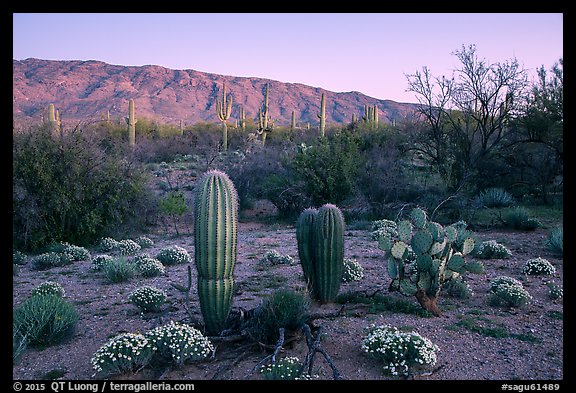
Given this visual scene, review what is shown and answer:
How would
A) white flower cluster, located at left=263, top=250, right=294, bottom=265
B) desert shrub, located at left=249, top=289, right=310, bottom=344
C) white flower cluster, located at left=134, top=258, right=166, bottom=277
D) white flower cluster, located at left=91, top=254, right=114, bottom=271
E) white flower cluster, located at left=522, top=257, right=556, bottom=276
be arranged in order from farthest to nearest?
white flower cluster, located at left=263, top=250, right=294, bottom=265 → white flower cluster, located at left=91, top=254, right=114, bottom=271 → white flower cluster, located at left=134, top=258, right=166, bottom=277 → white flower cluster, located at left=522, top=257, right=556, bottom=276 → desert shrub, located at left=249, top=289, right=310, bottom=344

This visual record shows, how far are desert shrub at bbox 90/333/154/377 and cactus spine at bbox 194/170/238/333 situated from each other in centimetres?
100

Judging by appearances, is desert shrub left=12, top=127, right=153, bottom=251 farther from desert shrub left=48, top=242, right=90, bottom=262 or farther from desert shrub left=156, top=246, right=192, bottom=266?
desert shrub left=156, top=246, right=192, bottom=266

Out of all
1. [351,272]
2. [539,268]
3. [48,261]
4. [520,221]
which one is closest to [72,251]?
[48,261]

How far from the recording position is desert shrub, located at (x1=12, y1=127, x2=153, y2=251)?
1227 centimetres

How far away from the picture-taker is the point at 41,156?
1239 centimetres

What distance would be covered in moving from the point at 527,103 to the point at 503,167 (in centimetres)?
260

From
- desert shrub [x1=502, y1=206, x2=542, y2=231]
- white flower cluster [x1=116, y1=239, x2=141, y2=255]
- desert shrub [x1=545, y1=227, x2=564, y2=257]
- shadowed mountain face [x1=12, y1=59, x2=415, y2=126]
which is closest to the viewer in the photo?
desert shrub [x1=545, y1=227, x2=564, y2=257]

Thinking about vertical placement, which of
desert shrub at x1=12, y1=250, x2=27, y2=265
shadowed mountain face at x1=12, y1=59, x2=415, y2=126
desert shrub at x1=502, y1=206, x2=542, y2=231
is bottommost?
desert shrub at x1=12, y1=250, x2=27, y2=265

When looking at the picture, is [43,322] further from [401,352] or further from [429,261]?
[429,261]

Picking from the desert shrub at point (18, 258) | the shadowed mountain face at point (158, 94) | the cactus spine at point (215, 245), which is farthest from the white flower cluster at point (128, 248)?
the shadowed mountain face at point (158, 94)

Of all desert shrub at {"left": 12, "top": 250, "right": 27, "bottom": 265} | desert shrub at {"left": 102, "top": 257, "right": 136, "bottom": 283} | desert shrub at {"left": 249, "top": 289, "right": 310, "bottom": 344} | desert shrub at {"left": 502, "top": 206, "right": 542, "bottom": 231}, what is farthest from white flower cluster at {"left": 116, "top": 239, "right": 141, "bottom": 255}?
desert shrub at {"left": 502, "top": 206, "right": 542, "bottom": 231}

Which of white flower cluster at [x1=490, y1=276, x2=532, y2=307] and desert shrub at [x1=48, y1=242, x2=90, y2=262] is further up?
white flower cluster at [x1=490, y1=276, x2=532, y2=307]

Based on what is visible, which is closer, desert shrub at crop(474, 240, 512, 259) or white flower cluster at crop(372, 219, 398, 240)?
desert shrub at crop(474, 240, 512, 259)
